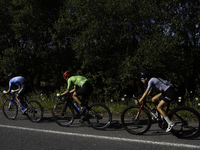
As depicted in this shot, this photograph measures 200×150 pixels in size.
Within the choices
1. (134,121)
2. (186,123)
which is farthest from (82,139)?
(186,123)

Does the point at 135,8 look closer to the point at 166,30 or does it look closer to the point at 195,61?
the point at 166,30

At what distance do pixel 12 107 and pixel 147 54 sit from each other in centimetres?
653

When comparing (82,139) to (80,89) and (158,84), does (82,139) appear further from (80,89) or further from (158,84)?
(158,84)

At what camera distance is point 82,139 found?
4738 mm

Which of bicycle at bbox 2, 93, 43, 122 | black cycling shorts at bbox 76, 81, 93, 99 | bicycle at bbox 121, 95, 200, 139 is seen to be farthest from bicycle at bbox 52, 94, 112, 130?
bicycle at bbox 2, 93, 43, 122

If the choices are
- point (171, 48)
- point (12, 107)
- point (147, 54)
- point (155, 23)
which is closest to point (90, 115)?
point (12, 107)

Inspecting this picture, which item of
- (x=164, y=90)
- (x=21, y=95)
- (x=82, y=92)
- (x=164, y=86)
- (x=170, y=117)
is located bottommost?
(x=170, y=117)

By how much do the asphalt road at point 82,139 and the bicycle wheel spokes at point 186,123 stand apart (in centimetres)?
19

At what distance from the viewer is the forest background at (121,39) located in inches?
373

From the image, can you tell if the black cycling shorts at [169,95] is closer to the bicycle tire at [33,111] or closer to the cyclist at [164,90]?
the cyclist at [164,90]

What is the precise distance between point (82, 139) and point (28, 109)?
3.03 m

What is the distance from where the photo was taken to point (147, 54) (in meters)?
9.30

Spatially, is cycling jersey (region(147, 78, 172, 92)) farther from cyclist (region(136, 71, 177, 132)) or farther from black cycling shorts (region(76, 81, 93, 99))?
black cycling shorts (region(76, 81, 93, 99))

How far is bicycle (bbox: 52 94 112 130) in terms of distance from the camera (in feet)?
18.6
